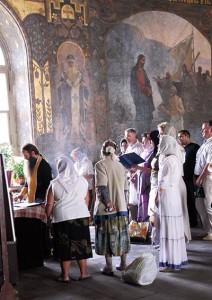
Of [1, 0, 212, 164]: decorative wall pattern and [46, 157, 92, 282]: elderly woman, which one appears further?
[1, 0, 212, 164]: decorative wall pattern

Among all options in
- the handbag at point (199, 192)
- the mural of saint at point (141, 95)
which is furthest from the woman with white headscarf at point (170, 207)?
the mural of saint at point (141, 95)

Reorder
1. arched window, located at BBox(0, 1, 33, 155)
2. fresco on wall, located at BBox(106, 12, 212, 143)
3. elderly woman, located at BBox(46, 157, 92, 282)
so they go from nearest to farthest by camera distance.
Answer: elderly woman, located at BBox(46, 157, 92, 282) < arched window, located at BBox(0, 1, 33, 155) < fresco on wall, located at BBox(106, 12, 212, 143)

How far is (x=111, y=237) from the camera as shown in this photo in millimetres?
6164

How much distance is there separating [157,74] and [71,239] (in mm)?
7670

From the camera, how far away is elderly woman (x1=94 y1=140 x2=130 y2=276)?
6125mm

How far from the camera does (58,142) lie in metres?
11.0

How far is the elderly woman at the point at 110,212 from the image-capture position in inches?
241

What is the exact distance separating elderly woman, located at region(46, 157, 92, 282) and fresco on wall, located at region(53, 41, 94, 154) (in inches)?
198

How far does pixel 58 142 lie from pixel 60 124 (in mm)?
435

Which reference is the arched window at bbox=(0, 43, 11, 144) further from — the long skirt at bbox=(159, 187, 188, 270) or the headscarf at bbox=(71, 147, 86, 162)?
the long skirt at bbox=(159, 187, 188, 270)

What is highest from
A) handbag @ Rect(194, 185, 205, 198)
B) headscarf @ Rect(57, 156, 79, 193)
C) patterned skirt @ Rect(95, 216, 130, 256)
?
headscarf @ Rect(57, 156, 79, 193)

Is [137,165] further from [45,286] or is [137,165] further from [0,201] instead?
[0,201]

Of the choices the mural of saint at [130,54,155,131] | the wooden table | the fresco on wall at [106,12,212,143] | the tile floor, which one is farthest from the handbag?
the mural of saint at [130,54,155,131]

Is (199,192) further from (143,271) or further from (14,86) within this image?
(14,86)
